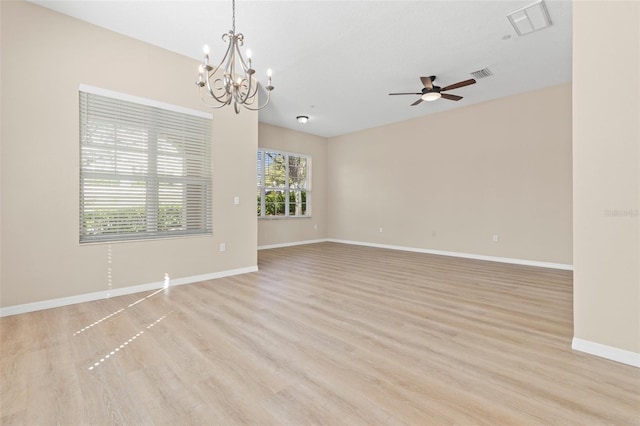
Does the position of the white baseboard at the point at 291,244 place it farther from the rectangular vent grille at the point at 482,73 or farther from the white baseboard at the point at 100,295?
the rectangular vent grille at the point at 482,73

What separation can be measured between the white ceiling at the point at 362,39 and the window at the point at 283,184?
2.56 m

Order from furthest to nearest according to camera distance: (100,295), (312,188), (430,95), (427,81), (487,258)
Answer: (312,188), (487,258), (430,95), (427,81), (100,295)

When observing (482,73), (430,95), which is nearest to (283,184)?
(430,95)

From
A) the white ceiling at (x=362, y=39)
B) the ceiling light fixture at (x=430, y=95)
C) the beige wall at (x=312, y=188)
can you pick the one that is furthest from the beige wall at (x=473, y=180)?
the ceiling light fixture at (x=430, y=95)

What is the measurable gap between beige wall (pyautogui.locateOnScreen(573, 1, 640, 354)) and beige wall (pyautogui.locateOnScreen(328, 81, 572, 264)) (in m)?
3.66

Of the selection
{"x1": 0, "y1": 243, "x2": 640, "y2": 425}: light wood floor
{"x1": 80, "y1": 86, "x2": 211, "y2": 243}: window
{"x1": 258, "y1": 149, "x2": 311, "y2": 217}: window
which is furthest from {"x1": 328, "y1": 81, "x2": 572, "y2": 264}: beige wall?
{"x1": 80, "y1": 86, "x2": 211, "y2": 243}: window

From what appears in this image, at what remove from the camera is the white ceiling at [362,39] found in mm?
3084

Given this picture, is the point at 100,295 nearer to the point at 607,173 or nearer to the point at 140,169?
the point at 140,169

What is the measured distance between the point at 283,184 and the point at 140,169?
4527 mm

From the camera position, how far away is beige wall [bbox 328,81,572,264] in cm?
517

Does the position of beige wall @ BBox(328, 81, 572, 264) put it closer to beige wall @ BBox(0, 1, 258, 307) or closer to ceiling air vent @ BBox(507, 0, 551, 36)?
ceiling air vent @ BBox(507, 0, 551, 36)

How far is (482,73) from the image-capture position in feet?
15.0

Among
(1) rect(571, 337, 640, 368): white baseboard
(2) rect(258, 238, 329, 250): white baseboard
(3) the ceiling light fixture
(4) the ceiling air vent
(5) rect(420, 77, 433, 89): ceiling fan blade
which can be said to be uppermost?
(4) the ceiling air vent

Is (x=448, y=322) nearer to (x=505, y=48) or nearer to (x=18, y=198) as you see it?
(x=505, y=48)
